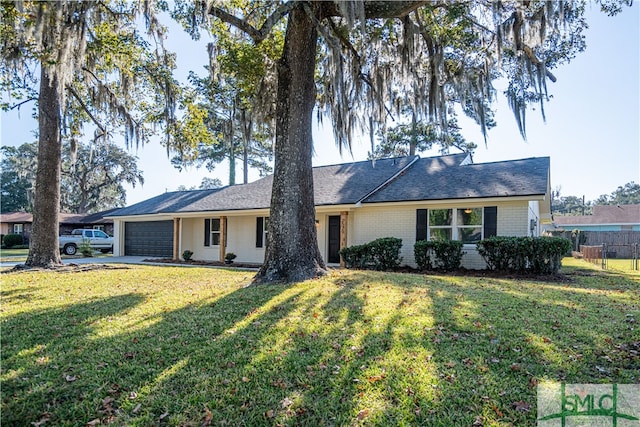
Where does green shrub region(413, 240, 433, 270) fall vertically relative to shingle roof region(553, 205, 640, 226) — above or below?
below

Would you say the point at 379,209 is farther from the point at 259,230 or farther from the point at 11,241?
the point at 11,241

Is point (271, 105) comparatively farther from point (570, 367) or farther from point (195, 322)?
point (570, 367)

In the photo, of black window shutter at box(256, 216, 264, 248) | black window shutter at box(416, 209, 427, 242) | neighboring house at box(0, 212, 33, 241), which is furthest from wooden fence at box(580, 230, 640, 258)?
neighboring house at box(0, 212, 33, 241)

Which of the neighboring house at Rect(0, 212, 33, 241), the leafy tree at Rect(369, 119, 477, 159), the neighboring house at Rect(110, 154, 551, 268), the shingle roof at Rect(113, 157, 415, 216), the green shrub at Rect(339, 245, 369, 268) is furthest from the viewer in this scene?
the neighboring house at Rect(0, 212, 33, 241)

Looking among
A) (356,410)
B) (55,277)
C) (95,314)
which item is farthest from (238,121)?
(356,410)

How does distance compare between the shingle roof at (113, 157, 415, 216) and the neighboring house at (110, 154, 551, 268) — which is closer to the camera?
the neighboring house at (110, 154, 551, 268)

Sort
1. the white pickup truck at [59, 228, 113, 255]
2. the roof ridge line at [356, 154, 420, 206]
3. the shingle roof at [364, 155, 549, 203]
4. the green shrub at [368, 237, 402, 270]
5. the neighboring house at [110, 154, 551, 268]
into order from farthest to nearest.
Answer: the white pickup truck at [59, 228, 113, 255], the roof ridge line at [356, 154, 420, 206], the green shrub at [368, 237, 402, 270], the neighboring house at [110, 154, 551, 268], the shingle roof at [364, 155, 549, 203]

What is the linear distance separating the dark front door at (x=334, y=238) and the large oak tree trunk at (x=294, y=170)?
258 inches

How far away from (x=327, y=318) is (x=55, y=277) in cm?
780

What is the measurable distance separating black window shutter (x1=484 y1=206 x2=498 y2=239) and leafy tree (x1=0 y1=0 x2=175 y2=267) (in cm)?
1050

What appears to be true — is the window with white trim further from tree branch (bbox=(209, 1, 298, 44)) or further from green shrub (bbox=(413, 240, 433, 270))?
tree branch (bbox=(209, 1, 298, 44))

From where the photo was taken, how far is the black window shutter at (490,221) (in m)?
11.9

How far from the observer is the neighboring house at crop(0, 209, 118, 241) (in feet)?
105

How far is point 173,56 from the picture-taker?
470 inches
